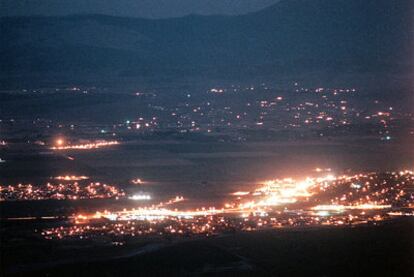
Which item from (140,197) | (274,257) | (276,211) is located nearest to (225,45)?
(140,197)

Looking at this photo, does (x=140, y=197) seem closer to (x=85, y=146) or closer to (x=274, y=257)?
(x=274, y=257)

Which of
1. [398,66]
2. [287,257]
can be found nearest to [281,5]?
[398,66]

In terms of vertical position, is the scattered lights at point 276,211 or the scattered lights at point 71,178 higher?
the scattered lights at point 71,178

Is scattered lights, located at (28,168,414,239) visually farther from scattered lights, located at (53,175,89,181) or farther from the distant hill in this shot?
the distant hill

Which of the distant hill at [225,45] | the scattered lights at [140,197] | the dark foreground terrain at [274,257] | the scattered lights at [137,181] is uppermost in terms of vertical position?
the distant hill at [225,45]

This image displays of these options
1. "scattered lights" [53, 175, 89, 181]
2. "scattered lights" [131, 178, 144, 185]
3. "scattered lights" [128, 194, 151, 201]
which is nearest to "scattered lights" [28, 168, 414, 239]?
"scattered lights" [128, 194, 151, 201]

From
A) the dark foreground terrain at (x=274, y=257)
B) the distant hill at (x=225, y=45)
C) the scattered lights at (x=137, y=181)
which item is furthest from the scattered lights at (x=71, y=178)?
the distant hill at (x=225, y=45)

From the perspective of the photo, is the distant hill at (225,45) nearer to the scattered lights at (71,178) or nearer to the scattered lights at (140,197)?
the scattered lights at (71,178)
